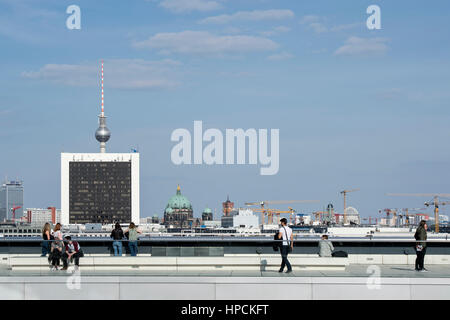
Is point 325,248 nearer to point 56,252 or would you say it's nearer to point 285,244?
point 285,244

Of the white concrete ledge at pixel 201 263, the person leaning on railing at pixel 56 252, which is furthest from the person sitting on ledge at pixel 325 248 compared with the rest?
the person leaning on railing at pixel 56 252

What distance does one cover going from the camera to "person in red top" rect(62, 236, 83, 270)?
64.1 ft

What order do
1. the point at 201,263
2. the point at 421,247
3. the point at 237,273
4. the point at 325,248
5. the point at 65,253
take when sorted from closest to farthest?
the point at 237,273 < the point at 201,263 < the point at 65,253 < the point at 421,247 < the point at 325,248

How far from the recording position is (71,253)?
19969 millimetres

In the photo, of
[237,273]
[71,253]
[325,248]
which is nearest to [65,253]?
[71,253]

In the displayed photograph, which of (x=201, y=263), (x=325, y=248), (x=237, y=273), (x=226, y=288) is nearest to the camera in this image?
(x=226, y=288)

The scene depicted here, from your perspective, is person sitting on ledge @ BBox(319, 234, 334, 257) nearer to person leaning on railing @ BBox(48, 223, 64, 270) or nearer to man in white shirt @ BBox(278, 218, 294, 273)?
man in white shirt @ BBox(278, 218, 294, 273)

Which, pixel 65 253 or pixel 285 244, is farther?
pixel 65 253

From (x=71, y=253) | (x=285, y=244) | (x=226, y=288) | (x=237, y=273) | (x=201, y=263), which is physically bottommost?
(x=226, y=288)

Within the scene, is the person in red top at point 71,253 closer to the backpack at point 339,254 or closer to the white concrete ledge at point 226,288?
the white concrete ledge at point 226,288

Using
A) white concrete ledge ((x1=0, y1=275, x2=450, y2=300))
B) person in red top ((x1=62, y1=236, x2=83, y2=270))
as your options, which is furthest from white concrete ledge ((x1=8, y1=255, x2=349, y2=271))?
white concrete ledge ((x1=0, y1=275, x2=450, y2=300))

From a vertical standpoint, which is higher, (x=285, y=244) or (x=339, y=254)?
(x=285, y=244)
